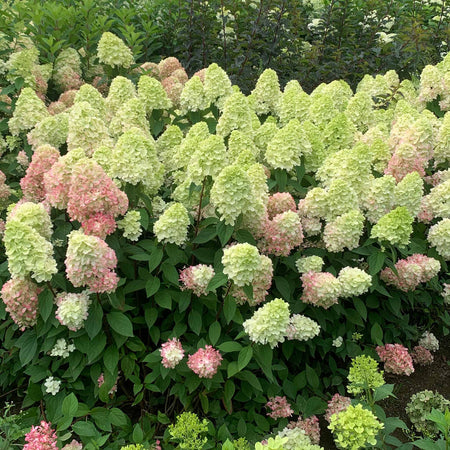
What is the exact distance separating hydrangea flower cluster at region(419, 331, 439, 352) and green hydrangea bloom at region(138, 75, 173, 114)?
2.63 m

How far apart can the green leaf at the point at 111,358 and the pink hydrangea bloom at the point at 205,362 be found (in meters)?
0.42

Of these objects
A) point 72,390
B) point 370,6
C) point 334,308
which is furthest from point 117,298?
point 370,6

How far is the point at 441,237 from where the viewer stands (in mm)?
3182

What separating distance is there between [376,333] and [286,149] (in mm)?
1327

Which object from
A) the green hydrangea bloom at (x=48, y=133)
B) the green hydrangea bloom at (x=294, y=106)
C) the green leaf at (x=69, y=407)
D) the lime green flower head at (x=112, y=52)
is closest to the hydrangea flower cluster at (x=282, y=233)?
the green leaf at (x=69, y=407)

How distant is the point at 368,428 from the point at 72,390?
1.71m

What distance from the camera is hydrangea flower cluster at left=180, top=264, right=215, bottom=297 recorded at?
2.63 m

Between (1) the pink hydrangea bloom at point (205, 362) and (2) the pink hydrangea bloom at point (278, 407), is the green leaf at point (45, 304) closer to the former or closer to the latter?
(1) the pink hydrangea bloom at point (205, 362)

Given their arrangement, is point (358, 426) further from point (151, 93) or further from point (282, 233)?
point (151, 93)

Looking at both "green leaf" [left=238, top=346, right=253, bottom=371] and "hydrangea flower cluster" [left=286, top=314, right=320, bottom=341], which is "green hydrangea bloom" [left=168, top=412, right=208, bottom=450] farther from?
"hydrangea flower cluster" [left=286, top=314, right=320, bottom=341]

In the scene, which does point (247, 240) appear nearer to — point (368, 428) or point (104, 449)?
point (368, 428)

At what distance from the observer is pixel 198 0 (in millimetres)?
6152

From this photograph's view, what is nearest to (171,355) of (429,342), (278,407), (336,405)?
(278,407)

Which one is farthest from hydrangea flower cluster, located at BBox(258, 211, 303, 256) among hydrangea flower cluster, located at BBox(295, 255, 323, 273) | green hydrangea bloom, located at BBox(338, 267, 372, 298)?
green hydrangea bloom, located at BBox(338, 267, 372, 298)
